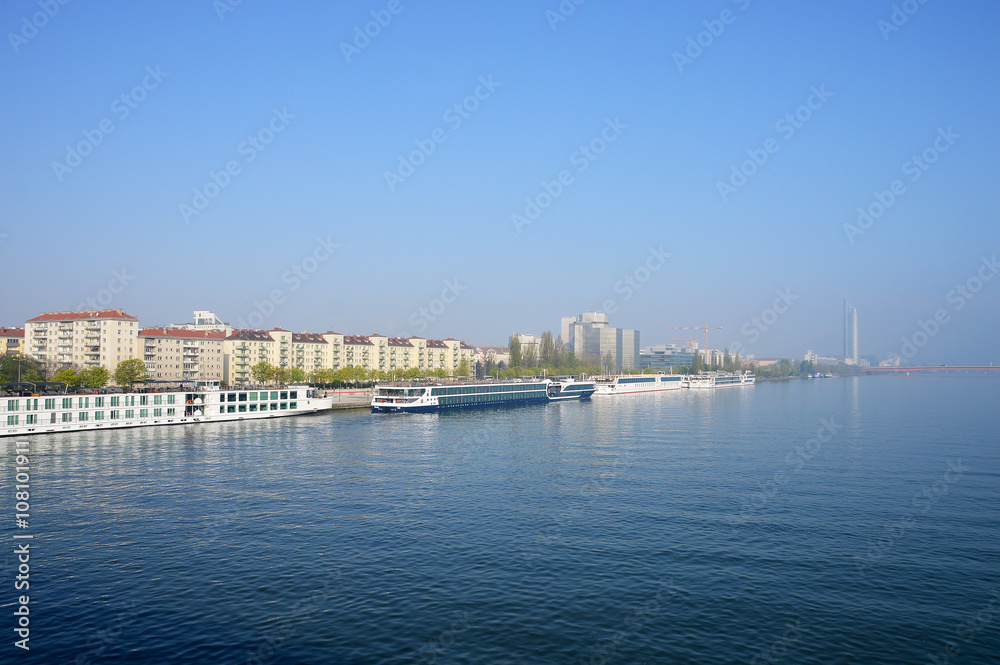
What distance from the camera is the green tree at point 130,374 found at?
10169 centimetres

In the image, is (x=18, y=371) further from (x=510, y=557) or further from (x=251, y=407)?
(x=510, y=557)

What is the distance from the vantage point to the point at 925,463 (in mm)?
48438

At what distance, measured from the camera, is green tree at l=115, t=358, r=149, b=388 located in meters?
102

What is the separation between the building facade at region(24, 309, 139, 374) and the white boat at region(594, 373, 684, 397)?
10120cm

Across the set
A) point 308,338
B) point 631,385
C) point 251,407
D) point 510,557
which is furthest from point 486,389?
point 510,557

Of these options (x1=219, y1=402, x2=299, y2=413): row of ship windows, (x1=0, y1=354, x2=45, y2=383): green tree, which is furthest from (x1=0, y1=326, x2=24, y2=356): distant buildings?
(x1=219, y1=402, x2=299, y2=413): row of ship windows

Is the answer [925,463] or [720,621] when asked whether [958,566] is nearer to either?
[720,621]

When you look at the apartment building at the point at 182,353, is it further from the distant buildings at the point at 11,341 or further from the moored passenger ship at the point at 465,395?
the moored passenger ship at the point at 465,395

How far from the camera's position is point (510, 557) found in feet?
90.1

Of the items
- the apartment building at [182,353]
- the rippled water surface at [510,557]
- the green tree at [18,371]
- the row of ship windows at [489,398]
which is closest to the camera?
the rippled water surface at [510,557]

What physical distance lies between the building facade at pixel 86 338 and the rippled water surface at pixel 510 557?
82380 mm

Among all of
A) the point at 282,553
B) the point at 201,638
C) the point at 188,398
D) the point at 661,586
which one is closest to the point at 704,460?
the point at 661,586

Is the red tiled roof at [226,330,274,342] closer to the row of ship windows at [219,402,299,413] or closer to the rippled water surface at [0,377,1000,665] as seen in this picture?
the row of ship windows at [219,402,299,413]

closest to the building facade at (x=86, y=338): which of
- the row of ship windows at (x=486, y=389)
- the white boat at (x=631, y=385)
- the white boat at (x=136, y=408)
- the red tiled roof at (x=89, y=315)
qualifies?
the red tiled roof at (x=89, y=315)
